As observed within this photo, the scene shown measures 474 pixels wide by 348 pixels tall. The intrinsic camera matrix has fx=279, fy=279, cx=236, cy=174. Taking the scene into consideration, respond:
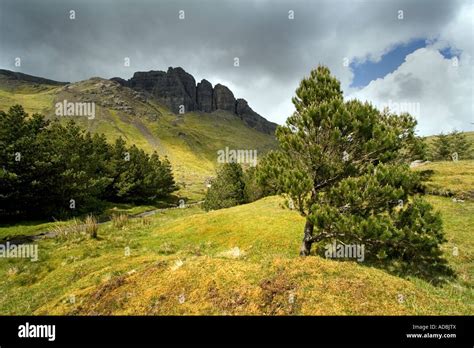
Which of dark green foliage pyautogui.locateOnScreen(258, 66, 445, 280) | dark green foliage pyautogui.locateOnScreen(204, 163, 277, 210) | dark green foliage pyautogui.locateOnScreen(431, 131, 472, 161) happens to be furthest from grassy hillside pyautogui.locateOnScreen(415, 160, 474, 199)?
dark green foliage pyautogui.locateOnScreen(431, 131, 472, 161)

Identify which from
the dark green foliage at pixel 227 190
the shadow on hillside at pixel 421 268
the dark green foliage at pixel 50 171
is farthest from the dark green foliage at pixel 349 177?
the dark green foliage at pixel 50 171

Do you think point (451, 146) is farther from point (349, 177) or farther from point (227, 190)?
point (349, 177)

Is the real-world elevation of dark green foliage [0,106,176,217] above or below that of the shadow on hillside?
above

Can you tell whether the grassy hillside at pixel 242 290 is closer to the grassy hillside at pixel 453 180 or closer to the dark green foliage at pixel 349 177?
the dark green foliage at pixel 349 177

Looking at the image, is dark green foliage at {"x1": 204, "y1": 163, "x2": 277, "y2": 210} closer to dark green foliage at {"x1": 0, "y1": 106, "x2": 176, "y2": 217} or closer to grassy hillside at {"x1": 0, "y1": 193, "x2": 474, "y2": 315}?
dark green foliage at {"x1": 0, "y1": 106, "x2": 176, "y2": 217}

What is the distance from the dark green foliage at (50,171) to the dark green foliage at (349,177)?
135 ft

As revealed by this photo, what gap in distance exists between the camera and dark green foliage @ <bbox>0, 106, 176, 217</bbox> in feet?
134

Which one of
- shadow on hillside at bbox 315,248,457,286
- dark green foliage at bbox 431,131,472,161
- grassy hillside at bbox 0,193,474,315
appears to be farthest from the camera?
dark green foliage at bbox 431,131,472,161

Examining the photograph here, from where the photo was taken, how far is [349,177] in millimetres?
14500

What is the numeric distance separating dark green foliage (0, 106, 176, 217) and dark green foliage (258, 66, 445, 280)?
41.1 meters

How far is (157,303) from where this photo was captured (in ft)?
29.0

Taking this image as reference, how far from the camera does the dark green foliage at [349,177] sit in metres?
13.4

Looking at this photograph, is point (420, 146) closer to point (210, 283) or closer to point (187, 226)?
point (187, 226)
